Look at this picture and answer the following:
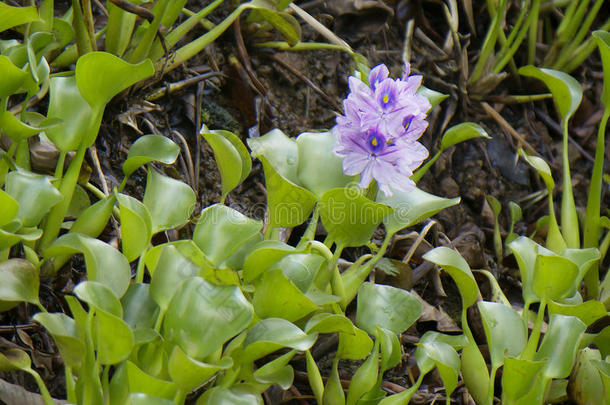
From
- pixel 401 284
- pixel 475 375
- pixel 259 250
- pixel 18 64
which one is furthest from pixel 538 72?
pixel 18 64

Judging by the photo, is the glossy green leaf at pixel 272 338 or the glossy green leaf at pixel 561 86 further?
the glossy green leaf at pixel 561 86

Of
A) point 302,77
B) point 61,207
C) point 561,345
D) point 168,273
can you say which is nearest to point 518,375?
point 561,345

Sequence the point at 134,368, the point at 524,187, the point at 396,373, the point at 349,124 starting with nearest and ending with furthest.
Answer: the point at 134,368, the point at 349,124, the point at 396,373, the point at 524,187

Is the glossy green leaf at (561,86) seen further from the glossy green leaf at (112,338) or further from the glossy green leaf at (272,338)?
the glossy green leaf at (112,338)

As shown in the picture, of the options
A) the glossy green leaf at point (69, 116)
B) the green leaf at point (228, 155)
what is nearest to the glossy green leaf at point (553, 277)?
the green leaf at point (228, 155)

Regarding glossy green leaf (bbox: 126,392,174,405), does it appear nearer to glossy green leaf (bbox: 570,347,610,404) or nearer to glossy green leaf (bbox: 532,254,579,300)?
glossy green leaf (bbox: 532,254,579,300)

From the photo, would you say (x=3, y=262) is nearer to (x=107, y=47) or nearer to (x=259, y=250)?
(x=259, y=250)
